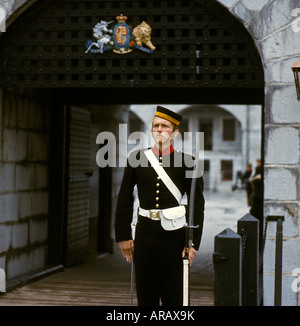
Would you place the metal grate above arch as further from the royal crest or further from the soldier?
the soldier

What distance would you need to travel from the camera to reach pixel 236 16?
660 centimetres

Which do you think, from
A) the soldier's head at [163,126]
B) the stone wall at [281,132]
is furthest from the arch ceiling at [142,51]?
the soldier's head at [163,126]

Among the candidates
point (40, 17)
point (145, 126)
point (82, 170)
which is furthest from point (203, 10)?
point (145, 126)

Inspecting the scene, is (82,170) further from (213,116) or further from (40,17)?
(213,116)

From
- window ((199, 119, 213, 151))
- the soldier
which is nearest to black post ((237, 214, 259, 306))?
the soldier

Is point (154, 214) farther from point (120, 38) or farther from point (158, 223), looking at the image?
point (120, 38)

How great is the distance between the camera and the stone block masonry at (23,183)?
7.75m

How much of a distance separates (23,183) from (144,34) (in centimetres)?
259

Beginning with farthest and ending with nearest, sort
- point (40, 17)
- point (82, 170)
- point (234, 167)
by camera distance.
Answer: point (234, 167), point (82, 170), point (40, 17)

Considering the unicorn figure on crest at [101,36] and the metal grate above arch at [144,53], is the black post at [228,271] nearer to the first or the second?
the metal grate above arch at [144,53]

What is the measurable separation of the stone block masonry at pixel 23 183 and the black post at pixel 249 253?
3627 mm

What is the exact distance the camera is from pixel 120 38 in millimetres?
6945

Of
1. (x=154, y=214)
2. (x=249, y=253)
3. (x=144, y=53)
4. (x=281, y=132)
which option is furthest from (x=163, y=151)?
(x=144, y=53)

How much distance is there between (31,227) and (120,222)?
13.3 ft
